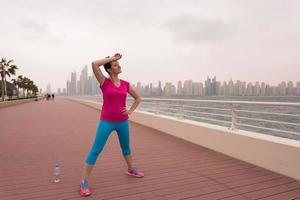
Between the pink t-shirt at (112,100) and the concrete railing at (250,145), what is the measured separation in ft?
8.47

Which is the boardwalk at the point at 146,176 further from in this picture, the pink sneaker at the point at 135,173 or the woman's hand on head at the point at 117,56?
the woman's hand on head at the point at 117,56

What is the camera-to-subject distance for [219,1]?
30.5 feet

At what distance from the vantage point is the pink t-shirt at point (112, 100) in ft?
9.42

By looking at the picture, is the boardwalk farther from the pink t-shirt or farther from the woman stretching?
the pink t-shirt

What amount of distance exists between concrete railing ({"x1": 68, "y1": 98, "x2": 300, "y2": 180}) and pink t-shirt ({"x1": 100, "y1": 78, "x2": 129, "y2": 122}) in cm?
258

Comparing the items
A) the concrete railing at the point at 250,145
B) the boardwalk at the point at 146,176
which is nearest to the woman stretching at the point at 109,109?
the boardwalk at the point at 146,176

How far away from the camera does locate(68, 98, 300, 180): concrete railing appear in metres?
3.52

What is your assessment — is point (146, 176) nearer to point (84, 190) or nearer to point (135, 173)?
point (135, 173)

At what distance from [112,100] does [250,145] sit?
2.81 m

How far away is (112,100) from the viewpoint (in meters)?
2.90

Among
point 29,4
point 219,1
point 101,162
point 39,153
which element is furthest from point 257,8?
point 29,4

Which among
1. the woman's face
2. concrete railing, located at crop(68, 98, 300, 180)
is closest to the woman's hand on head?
the woman's face

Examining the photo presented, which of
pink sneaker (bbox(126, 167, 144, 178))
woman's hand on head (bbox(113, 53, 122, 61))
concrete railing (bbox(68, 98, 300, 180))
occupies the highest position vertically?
woman's hand on head (bbox(113, 53, 122, 61))

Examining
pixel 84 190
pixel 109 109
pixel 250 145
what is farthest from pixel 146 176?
pixel 250 145
